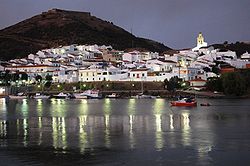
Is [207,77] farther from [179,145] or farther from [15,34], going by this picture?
[15,34]

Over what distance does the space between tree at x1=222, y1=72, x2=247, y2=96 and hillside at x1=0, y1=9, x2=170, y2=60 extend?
54.7 meters

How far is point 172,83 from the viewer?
51.2 m

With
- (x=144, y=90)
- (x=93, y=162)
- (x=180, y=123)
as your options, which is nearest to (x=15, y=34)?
(x=144, y=90)

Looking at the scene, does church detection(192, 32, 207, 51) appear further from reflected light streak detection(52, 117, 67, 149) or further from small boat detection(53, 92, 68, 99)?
reflected light streak detection(52, 117, 67, 149)

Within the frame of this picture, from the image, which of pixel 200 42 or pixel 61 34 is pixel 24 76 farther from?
pixel 61 34

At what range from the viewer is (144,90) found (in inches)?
2135

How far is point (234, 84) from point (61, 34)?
76.3 meters

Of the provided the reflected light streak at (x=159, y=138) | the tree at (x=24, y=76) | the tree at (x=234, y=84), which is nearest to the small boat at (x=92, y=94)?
the tree at (x=24, y=76)

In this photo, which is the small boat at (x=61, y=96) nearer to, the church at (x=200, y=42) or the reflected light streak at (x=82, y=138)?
the reflected light streak at (x=82, y=138)

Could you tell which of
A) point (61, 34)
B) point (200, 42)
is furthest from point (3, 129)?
point (61, 34)

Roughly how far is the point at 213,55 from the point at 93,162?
201 feet

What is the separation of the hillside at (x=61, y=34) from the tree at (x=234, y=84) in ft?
179

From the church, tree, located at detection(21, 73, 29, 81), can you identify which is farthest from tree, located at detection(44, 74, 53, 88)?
the church

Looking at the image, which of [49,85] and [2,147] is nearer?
[2,147]
